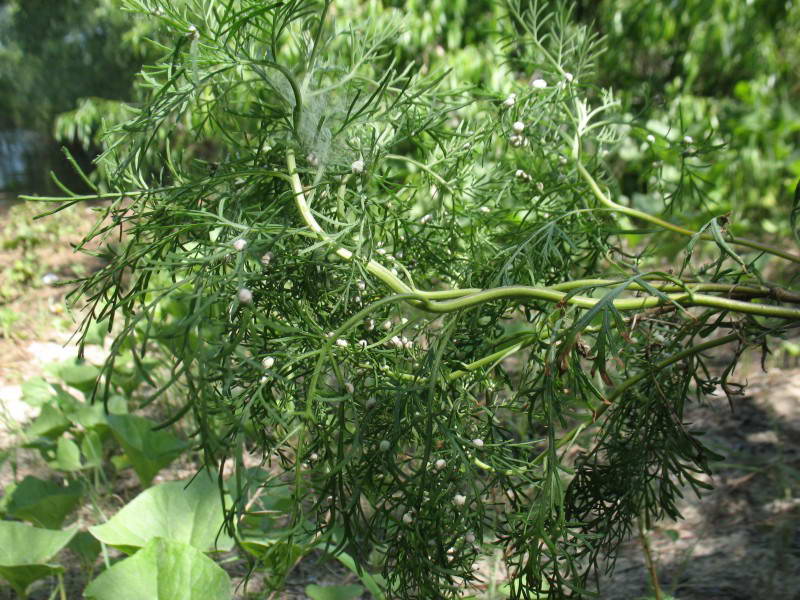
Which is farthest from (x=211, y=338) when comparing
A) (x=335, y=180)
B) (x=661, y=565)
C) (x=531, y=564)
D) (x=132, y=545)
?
(x=661, y=565)

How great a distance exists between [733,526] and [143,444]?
133 cm

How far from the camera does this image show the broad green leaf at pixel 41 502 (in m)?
1.48

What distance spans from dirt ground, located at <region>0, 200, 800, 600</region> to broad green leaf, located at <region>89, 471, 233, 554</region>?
0.15 meters

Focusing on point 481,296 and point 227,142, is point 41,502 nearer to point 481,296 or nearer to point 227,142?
point 227,142

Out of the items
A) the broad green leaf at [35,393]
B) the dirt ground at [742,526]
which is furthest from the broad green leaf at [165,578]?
the broad green leaf at [35,393]

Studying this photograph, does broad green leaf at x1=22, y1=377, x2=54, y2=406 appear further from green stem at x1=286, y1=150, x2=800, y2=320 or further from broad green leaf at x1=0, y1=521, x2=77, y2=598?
green stem at x1=286, y1=150, x2=800, y2=320

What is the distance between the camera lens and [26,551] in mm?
1263

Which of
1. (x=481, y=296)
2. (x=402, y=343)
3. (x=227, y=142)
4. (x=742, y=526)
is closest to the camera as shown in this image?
(x=481, y=296)

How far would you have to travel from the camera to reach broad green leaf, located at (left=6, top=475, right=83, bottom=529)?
148 cm

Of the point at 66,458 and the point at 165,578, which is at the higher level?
the point at 165,578

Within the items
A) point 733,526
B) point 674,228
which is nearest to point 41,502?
point 674,228

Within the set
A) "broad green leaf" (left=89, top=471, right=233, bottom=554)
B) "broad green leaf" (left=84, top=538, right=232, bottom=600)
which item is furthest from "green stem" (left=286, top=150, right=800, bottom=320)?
"broad green leaf" (left=89, top=471, right=233, bottom=554)

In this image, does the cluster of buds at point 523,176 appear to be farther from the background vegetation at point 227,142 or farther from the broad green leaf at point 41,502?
the broad green leaf at point 41,502

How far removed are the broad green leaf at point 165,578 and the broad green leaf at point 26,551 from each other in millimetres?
214
